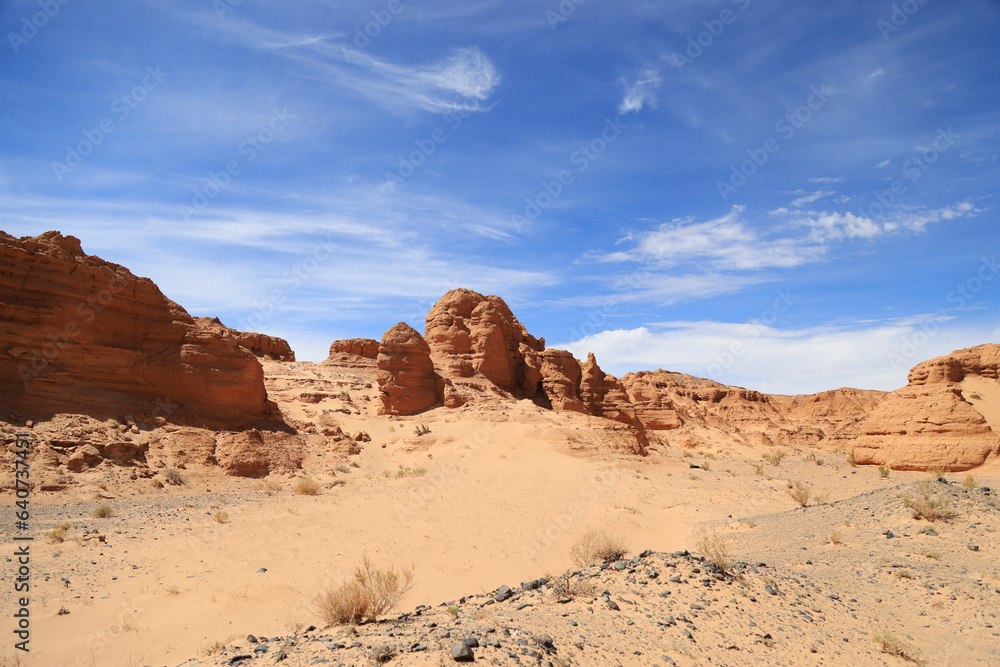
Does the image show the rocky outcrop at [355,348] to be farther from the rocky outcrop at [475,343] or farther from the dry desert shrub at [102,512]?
the dry desert shrub at [102,512]

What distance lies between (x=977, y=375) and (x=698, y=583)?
2323 cm

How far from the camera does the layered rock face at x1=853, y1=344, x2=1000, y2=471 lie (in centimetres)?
1778

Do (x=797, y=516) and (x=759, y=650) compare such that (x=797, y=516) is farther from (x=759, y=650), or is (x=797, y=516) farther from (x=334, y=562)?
(x=334, y=562)

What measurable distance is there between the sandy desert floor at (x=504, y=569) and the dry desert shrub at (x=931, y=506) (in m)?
0.19

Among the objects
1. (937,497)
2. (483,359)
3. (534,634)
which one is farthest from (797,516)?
(483,359)

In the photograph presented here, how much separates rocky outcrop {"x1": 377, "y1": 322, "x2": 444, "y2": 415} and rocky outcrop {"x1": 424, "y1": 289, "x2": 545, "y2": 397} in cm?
351

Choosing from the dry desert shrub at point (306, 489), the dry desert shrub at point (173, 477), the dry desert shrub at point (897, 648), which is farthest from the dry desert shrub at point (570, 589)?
the dry desert shrub at point (173, 477)

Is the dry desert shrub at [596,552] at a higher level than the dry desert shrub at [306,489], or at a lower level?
higher

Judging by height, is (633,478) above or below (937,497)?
below

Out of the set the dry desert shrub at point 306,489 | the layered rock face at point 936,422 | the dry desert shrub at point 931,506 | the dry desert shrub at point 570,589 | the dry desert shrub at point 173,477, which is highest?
the layered rock face at point 936,422

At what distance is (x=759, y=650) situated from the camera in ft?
19.9

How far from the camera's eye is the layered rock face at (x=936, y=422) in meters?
17.8

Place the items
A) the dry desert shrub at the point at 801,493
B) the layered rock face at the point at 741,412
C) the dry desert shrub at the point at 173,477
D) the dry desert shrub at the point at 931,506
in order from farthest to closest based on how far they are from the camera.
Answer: the layered rock face at the point at 741,412, the dry desert shrub at the point at 173,477, the dry desert shrub at the point at 801,493, the dry desert shrub at the point at 931,506

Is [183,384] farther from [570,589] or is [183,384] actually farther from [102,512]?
[570,589]
